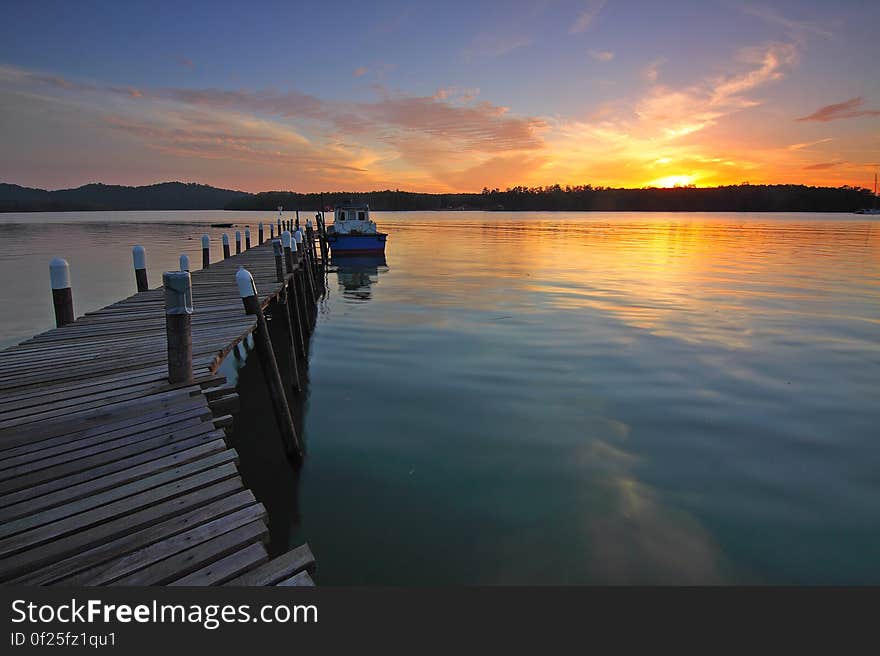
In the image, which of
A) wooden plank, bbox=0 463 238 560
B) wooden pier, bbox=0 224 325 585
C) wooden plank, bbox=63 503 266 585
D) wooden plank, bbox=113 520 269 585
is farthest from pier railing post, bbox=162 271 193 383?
wooden plank, bbox=113 520 269 585

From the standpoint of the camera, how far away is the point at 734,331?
14.4 metres

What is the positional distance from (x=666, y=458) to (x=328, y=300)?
17661 millimetres

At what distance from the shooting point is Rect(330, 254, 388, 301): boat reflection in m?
23.7

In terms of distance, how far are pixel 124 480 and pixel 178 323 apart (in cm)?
205

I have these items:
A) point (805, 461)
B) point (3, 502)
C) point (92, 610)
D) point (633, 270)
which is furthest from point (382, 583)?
point (633, 270)

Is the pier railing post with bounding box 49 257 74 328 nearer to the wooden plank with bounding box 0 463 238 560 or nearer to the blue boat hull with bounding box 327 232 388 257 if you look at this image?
the wooden plank with bounding box 0 463 238 560

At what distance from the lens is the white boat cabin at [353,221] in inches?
1387

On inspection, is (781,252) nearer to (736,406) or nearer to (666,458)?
(736,406)

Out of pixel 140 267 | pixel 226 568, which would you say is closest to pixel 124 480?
pixel 226 568

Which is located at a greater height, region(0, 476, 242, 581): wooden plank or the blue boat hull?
the blue boat hull

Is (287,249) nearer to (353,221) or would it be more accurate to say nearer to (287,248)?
(287,248)

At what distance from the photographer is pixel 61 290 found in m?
8.73

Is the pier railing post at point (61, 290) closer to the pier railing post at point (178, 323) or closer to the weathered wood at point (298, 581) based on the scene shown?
the pier railing post at point (178, 323)

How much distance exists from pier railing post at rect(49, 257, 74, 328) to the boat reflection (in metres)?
13.2
